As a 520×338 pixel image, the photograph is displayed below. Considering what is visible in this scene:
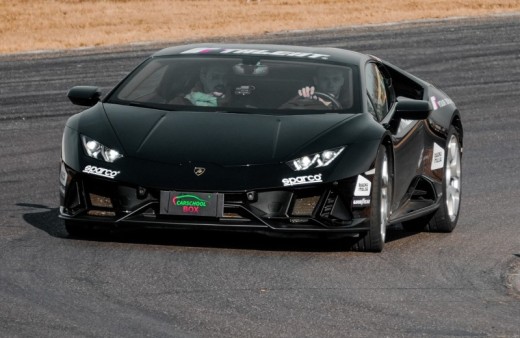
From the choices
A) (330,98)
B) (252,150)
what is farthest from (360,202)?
(330,98)

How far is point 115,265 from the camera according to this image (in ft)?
27.5

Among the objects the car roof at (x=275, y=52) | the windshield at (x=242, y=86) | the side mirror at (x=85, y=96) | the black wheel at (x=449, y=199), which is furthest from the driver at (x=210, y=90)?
the black wheel at (x=449, y=199)

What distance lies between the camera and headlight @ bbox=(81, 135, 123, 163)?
902cm

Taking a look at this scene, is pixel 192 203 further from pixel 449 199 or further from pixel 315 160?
pixel 449 199

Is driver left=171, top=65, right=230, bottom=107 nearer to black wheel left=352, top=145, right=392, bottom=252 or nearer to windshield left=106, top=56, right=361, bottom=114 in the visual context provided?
windshield left=106, top=56, right=361, bottom=114

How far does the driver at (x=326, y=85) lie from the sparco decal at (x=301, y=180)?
44.6 inches

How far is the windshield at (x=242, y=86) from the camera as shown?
9859 millimetres

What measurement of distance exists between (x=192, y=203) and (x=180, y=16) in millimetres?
25557

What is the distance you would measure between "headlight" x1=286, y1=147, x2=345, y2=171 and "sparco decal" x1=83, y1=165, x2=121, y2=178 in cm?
Result: 104

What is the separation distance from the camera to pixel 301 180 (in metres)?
8.86

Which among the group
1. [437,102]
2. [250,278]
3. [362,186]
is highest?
[362,186]

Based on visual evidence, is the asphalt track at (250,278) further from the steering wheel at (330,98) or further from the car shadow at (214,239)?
the steering wheel at (330,98)

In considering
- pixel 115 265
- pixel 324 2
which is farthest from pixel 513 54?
pixel 115 265

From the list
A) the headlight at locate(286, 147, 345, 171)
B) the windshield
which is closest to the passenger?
the windshield
